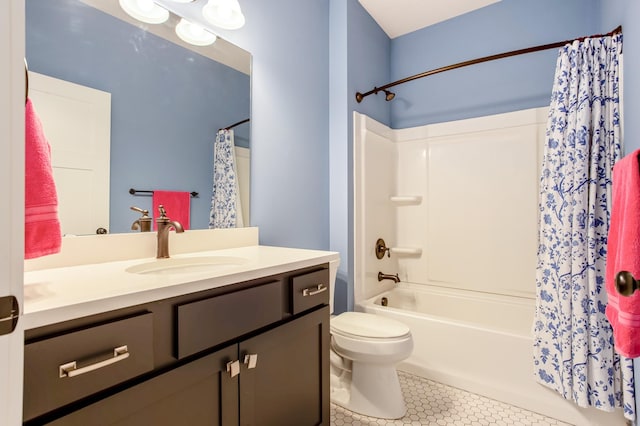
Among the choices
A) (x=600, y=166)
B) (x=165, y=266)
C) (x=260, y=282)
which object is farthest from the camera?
(x=600, y=166)

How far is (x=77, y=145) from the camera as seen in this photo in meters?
1.08

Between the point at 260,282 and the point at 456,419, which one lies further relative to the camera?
the point at 456,419

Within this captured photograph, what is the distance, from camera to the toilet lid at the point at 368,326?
1.61m

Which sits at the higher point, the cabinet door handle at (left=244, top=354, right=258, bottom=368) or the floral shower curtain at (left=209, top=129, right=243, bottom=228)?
the floral shower curtain at (left=209, top=129, right=243, bottom=228)

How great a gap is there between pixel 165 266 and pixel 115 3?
1024 mm

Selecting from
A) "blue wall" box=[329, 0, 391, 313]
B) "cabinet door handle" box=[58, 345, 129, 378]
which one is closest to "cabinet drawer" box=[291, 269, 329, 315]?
"cabinet door handle" box=[58, 345, 129, 378]

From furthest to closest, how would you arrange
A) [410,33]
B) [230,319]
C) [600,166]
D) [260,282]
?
1. [410,33]
2. [600,166]
3. [260,282]
4. [230,319]

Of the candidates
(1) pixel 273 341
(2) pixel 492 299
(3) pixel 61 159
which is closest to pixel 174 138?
(3) pixel 61 159

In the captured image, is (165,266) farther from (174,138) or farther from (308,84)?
(308,84)

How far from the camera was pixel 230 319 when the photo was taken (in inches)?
35.9

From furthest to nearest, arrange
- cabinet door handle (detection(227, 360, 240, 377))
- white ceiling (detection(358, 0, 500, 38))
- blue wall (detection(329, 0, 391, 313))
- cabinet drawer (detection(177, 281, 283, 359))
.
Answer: white ceiling (detection(358, 0, 500, 38)) → blue wall (detection(329, 0, 391, 313)) → cabinet door handle (detection(227, 360, 240, 377)) → cabinet drawer (detection(177, 281, 283, 359))

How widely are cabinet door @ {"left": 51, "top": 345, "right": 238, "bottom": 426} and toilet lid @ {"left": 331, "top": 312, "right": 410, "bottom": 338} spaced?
83 cm

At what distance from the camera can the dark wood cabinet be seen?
62 centimetres

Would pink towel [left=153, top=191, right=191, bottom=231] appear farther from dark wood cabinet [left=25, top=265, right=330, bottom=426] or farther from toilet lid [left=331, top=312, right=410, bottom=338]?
toilet lid [left=331, top=312, right=410, bottom=338]
